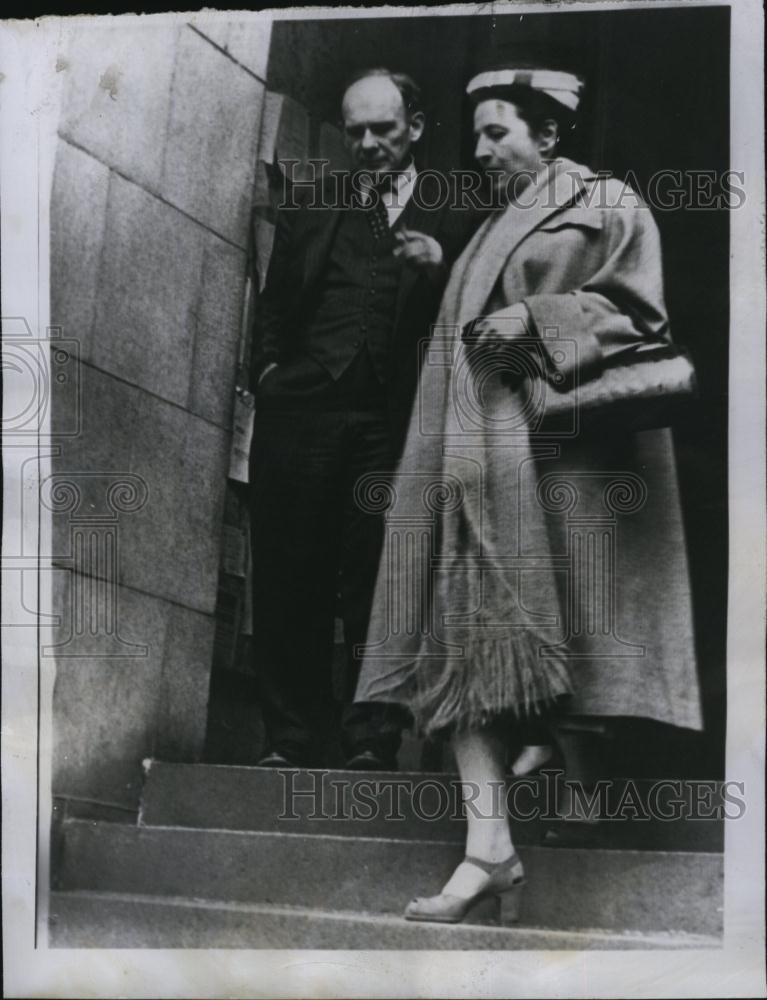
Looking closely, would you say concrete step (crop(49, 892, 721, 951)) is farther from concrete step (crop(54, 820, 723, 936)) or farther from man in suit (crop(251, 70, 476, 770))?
man in suit (crop(251, 70, 476, 770))

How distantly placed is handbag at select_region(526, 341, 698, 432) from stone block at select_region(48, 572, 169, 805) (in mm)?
1606

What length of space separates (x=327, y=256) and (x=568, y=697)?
6.00 feet

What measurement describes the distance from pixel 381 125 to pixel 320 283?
63cm

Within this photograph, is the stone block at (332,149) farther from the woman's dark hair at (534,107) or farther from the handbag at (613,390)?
the handbag at (613,390)

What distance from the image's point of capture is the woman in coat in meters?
5.27

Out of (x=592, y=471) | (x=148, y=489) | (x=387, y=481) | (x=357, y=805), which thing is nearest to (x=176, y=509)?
(x=148, y=489)

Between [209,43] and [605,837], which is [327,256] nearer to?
[209,43]

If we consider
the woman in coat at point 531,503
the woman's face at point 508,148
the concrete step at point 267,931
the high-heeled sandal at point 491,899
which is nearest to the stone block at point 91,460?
the woman in coat at point 531,503

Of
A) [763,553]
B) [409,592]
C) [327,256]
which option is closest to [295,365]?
[327,256]

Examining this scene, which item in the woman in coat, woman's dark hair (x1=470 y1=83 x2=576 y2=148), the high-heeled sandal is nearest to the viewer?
the high-heeled sandal

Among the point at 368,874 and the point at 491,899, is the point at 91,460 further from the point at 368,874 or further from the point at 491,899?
the point at 491,899

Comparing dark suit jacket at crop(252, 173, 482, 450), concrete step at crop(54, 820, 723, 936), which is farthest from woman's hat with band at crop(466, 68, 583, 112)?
concrete step at crop(54, 820, 723, 936)

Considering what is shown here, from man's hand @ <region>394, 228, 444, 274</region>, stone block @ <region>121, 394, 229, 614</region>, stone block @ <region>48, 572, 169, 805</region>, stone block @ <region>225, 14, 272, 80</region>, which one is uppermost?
stone block @ <region>225, 14, 272, 80</region>

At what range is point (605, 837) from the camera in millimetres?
5191
